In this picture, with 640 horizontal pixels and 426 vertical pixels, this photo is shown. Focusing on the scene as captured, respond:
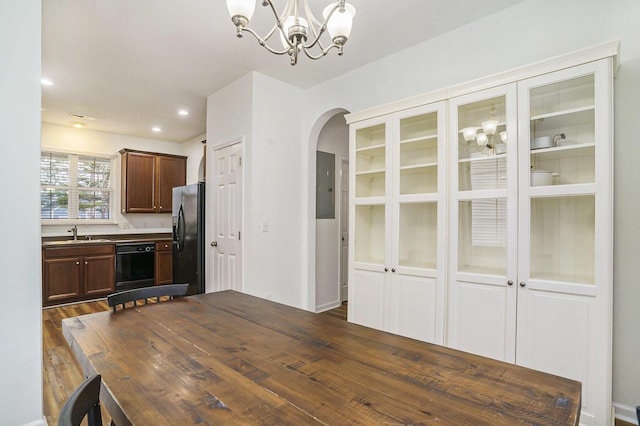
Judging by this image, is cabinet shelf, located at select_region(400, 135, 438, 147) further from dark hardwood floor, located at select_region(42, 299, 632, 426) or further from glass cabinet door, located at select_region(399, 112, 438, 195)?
dark hardwood floor, located at select_region(42, 299, 632, 426)

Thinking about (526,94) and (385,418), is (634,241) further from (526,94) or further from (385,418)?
(385,418)

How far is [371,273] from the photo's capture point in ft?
9.45

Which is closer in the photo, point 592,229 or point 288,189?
point 592,229

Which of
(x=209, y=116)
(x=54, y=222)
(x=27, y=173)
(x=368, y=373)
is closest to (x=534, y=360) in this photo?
(x=368, y=373)

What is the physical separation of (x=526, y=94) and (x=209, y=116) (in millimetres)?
3525

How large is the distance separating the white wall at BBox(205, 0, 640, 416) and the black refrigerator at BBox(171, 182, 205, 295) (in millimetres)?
1081

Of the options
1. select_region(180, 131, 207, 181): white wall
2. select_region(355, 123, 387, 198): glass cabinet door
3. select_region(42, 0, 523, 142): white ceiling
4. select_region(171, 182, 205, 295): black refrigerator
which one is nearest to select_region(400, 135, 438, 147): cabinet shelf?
select_region(355, 123, 387, 198): glass cabinet door

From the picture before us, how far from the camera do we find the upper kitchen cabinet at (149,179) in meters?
5.59

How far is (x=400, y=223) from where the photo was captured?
275 centimetres

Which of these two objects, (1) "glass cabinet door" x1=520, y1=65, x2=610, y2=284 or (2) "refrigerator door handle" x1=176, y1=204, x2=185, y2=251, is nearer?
(1) "glass cabinet door" x1=520, y1=65, x2=610, y2=284

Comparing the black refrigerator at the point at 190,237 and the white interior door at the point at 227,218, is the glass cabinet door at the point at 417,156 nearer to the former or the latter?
the white interior door at the point at 227,218

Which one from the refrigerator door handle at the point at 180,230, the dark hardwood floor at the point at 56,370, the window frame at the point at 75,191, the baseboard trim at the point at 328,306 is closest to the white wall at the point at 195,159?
the window frame at the point at 75,191

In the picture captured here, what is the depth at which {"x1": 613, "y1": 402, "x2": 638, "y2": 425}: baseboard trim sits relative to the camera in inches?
73.6

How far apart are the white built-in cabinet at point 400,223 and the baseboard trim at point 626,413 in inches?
40.8
